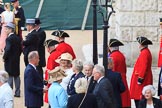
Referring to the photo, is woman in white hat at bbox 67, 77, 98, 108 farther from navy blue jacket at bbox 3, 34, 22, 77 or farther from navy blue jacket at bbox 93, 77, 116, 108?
navy blue jacket at bbox 3, 34, 22, 77

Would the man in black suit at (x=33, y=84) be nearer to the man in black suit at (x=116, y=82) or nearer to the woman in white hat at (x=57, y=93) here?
the man in black suit at (x=116, y=82)

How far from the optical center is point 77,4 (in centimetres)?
3088

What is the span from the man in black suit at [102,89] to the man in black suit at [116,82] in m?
0.88

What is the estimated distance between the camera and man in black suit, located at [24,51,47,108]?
545 inches

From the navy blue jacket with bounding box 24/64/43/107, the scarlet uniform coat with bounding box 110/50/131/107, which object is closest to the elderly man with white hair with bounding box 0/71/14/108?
the navy blue jacket with bounding box 24/64/43/107

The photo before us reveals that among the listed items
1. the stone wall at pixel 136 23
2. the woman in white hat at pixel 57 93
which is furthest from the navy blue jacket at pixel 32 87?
the stone wall at pixel 136 23

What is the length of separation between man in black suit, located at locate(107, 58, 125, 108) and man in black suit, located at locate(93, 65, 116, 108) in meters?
0.88

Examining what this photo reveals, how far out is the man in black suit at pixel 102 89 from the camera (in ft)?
41.7

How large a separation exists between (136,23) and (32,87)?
24.3ft

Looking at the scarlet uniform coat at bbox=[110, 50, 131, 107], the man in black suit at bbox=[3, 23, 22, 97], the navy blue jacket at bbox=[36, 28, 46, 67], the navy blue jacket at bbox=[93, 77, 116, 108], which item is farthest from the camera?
the navy blue jacket at bbox=[36, 28, 46, 67]

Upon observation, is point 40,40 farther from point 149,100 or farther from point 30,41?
point 149,100

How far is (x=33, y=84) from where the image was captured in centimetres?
1388

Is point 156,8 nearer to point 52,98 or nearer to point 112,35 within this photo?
point 112,35

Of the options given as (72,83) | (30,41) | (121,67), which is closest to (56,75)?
(72,83)
